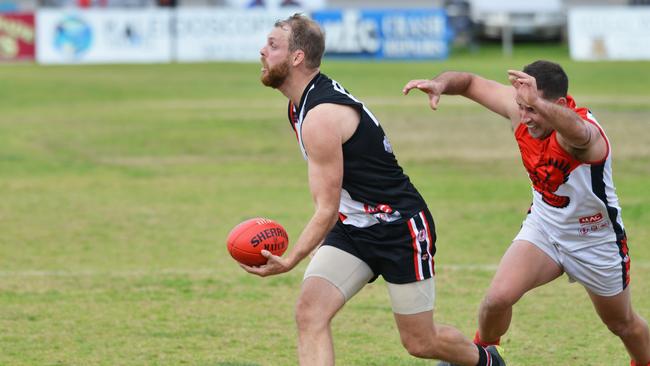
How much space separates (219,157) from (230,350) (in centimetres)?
1105

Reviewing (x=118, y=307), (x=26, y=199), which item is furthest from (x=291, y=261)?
(x=26, y=199)

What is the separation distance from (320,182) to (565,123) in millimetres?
1340

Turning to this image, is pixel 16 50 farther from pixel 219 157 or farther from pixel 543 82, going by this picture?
pixel 543 82

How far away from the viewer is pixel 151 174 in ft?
56.1

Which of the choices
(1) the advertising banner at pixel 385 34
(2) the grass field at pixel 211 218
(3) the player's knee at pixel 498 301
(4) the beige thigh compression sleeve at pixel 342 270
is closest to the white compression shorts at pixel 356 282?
(4) the beige thigh compression sleeve at pixel 342 270

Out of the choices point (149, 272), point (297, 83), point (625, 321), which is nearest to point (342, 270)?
point (297, 83)

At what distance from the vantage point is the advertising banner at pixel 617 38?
→ 3738 cm

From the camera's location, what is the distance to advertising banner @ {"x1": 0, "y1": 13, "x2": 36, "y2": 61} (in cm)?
3825

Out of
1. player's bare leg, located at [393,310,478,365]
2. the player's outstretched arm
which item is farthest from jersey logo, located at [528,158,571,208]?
the player's outstretched arm

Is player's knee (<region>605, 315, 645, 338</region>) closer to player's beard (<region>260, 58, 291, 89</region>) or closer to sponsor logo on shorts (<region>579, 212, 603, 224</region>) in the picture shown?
sponsor logo on shorts (<region>579, 212, 603, 224</region>)

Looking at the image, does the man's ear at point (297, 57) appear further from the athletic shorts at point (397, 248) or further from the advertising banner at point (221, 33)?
the advertising banner at point (221, 33)

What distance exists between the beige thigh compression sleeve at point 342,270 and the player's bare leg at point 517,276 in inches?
37.4

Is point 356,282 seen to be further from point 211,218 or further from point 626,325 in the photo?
point 211,218

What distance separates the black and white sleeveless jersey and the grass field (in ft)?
5.44
